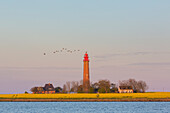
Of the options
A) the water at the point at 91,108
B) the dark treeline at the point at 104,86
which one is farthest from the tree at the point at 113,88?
the water at the point at 91,108

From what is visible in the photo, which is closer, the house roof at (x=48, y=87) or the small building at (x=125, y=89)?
the small building at (x=125, y=89)

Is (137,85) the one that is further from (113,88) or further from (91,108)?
(91,108)

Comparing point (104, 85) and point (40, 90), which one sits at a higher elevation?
point (104, 85)

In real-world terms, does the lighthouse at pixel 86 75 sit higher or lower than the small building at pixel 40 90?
higher

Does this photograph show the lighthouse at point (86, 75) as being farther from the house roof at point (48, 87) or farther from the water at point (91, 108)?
the water at point (91, 108)

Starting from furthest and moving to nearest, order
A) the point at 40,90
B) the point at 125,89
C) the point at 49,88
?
the point at 49,88 < the point at 40,90 < the point at 125,89

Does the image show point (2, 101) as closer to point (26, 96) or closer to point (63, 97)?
point (26, 96)

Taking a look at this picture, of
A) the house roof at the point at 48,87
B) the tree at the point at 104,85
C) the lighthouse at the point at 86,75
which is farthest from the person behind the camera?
the house roof at the point at 48,87

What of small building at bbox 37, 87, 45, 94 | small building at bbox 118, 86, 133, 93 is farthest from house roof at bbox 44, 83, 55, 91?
small building at bbox 118, 86, 133, 93

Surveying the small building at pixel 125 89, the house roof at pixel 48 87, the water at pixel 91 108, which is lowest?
the water at pixel 91 108

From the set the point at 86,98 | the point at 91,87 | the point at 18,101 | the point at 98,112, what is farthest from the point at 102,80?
the point at 98,112

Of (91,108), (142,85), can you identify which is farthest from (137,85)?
(91,108)

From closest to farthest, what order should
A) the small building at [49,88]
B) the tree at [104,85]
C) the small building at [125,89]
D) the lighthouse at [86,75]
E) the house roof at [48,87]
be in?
1. the lighthouse at [86,75]
2. the tree at [104,85]
3. the small building at [125,89]
4. the small building at [49,88]
5. the house roof at [48,87]

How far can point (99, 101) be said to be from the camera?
414 feet
